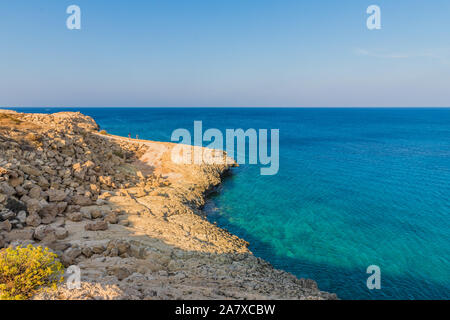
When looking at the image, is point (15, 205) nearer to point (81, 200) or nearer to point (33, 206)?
point (33, 206)

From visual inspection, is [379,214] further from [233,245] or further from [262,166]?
[262,166]

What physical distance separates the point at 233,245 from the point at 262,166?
78.3 ft

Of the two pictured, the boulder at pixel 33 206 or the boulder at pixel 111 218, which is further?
the boulder at pixel 111 218

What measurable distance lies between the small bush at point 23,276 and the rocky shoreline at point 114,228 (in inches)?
22.6

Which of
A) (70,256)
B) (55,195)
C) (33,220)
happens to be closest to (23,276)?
(70,256)

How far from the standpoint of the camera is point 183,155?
103ft

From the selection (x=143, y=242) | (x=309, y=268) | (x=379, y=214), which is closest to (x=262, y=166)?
(x=379, y=214)

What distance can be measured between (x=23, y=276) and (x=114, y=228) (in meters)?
6.56

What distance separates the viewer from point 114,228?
12984mm

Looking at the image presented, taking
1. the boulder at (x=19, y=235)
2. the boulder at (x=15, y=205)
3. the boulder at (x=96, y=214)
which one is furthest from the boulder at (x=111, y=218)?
the boulder at (x=15, y=205)

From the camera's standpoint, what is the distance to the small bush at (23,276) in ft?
19.9

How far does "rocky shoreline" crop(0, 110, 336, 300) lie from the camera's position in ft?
27.1

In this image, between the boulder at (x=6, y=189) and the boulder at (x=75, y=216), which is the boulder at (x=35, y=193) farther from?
the boulder at (x=75, y=216)

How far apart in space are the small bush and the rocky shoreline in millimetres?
573
